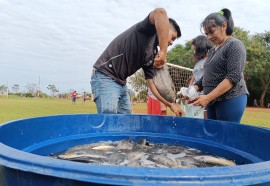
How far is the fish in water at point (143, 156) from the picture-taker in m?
1.71

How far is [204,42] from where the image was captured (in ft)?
12.1

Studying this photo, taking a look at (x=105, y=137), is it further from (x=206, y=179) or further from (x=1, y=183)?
(x=206, y=179)

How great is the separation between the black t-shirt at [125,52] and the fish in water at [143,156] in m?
0.70

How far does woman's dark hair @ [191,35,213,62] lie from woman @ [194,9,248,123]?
91cm

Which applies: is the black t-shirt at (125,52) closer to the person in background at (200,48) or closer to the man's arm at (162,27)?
the man's arm at (162,27)

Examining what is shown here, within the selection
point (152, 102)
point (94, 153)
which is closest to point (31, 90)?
point (152, 102)

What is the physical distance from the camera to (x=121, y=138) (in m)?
2.55

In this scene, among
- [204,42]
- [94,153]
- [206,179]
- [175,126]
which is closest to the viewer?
[206,179]

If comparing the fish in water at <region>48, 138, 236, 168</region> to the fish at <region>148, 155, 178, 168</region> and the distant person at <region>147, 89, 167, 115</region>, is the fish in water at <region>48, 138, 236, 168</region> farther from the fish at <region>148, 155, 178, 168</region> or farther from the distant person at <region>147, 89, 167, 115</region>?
the distant person at <region>147, 89, 167, 115</region>

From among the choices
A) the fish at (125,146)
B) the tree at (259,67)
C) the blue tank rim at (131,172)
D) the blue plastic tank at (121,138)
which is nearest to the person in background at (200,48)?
the blue plastic tank at (121,138)

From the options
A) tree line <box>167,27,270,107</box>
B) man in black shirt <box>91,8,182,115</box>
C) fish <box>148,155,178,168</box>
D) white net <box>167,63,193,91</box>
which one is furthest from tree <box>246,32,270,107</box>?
fish <box>148,155,178,168</box>

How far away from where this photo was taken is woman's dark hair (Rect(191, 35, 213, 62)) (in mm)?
3666

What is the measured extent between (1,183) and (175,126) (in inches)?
70.1

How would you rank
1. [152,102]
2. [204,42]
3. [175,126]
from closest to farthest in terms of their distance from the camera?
1. [175,126]
2. [204,42]
3. [152,102]
